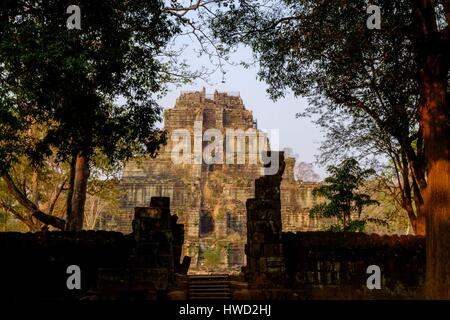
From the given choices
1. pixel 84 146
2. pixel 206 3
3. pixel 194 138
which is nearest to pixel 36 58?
pixel 84 146

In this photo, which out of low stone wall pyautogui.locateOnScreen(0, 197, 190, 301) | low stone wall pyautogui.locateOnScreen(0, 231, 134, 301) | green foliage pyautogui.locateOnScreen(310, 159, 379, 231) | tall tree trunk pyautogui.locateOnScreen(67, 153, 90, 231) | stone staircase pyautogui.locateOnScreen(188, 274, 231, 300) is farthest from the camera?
green foliage pyautogui.locateOnScreen(310, 159, 379, 231)

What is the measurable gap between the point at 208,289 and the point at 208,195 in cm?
3289

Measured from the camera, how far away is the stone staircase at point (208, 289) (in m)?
11.7

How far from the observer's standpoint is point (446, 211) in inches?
372

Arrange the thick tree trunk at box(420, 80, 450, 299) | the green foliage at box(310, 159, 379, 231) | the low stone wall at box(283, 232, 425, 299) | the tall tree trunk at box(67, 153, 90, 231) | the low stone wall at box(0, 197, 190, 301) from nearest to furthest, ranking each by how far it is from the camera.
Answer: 1. the thick tree trunk at box(420, 80, 450, 299)
2. the low stone wall at box(0, 197, 190, 301)
3. the low stone wall at box(283, 232, 425, 299)
4. the tall tree trunk at box(67, 153, 90, 231)
5. the green foliage at box(310, 159, 379, 231)

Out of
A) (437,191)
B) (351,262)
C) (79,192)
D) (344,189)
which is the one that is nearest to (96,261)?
(79,192)

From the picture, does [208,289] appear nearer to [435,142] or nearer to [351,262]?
[351,262]

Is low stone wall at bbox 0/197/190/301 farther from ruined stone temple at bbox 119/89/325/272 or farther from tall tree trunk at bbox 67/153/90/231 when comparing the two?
ruined stone temple at bbox 119/89/325/272

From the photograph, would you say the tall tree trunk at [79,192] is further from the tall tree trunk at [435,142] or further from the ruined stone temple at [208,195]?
the ruined stone temple at [208,195]

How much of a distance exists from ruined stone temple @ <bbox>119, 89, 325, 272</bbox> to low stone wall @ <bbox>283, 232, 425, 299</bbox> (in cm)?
2298

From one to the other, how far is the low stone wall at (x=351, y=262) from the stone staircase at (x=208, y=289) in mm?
1830

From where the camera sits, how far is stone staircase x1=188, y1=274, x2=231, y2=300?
11.7 m

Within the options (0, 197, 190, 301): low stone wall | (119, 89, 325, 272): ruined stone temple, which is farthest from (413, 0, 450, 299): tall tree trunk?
(119, 89, 325, 272): ruined stone temple
